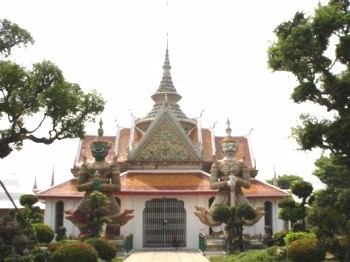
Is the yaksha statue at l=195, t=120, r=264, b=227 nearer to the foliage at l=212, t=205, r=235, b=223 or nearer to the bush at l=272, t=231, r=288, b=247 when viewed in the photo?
the bush at l=272, t=231, r=288, b=247

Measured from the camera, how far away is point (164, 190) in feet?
→ 82.4

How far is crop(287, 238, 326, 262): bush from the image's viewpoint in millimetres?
13572

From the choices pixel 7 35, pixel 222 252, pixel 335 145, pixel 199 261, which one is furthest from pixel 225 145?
pixel 7 35

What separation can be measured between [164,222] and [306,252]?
12.7 m

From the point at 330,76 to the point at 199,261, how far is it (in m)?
7.56

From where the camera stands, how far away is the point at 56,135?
16.2 metres

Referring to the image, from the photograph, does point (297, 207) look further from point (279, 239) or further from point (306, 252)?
point (306, 252)

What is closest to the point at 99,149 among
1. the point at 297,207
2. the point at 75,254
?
the point at 297,207

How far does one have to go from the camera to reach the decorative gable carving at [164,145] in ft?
90.4

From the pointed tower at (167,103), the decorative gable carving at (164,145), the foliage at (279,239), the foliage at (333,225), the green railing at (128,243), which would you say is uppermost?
the pointed tower at (167,103)

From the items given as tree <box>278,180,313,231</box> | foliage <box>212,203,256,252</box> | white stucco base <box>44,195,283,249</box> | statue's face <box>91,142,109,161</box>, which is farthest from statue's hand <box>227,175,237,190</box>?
statue's face <box>91,142,109,161</box>

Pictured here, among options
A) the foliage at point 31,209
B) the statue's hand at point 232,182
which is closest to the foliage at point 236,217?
the statue's hand at point 232,182

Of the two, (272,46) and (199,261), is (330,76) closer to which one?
(272,46)

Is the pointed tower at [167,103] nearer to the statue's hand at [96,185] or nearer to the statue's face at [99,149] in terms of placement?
the statue's face at [99,149]
